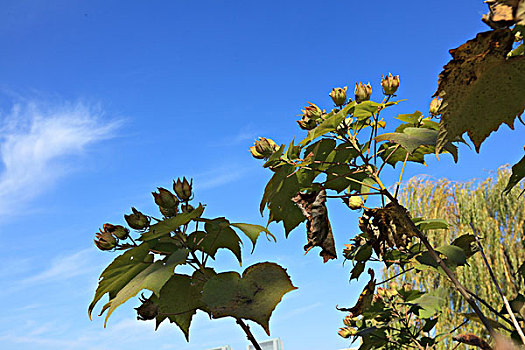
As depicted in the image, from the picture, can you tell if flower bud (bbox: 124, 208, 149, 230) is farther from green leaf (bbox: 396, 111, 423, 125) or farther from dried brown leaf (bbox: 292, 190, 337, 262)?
green leaf (bbox: 396, 111, 423, 125)

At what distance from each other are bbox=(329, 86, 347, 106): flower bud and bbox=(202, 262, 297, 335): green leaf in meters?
0.44

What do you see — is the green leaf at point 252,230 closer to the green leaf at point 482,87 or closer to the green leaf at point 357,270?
the green leaf at point 482,87

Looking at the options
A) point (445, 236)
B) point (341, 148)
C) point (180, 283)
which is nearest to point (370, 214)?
point (341, 148)

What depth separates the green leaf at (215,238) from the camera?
684mm

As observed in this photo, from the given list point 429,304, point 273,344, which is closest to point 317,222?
point 429,304

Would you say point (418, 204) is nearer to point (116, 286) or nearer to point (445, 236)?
point (445, 236)

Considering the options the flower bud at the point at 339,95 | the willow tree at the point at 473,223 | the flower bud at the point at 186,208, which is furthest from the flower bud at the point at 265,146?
the willow tree at the point at 473,223

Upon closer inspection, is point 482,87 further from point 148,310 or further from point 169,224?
point 148,310

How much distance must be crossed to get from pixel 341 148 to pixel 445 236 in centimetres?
473

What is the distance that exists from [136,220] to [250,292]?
9.4 inches

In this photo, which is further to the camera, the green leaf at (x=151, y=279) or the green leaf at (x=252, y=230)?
the green leaf at (x=252, y=230)

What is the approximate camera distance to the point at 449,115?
1.59ft

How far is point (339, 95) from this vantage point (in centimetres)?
95

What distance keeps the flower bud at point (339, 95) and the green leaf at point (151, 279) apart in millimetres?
465
